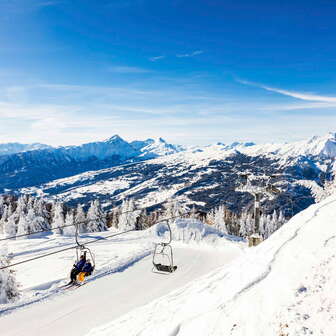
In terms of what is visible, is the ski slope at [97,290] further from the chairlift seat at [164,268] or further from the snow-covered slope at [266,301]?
the snow-covered slope at [266,301]

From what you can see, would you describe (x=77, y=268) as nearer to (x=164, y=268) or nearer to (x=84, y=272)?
(x=84, y=272)

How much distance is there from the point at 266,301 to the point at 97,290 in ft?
36.9

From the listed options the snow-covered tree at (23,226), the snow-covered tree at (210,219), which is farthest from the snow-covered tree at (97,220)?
the snow-covered tree at (210,219)

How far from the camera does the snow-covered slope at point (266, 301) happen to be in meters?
6.82

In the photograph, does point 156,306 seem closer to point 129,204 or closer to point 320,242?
point 320,242

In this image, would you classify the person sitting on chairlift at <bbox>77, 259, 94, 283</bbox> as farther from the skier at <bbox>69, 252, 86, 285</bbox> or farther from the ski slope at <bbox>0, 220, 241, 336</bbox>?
the ski slope at <bbox>0, 220, 241, 336</bbox>

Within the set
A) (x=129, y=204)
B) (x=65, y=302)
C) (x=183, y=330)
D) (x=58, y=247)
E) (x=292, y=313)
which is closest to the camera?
(x=292, y=313)

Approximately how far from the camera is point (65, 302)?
48.5 feet

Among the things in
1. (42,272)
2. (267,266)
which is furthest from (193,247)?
(267,266)

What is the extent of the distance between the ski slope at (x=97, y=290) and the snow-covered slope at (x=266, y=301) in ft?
10.5

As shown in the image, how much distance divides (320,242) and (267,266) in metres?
1.97

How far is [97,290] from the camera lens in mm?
16469

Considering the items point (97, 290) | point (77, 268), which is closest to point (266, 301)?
point (97, 290)

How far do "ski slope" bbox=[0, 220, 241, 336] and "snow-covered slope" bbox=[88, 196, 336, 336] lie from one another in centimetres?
320
